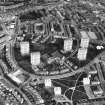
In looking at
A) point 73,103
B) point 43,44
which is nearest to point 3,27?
point 43,44

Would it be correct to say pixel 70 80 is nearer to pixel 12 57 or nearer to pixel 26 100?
pixel 26 100

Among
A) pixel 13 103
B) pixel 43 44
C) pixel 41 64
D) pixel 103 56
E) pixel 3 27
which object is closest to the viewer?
pixel 13 103

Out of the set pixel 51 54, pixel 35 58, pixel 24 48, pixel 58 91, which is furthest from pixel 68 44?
pixel 58 91

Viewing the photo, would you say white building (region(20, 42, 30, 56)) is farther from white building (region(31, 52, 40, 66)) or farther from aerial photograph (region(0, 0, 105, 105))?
white building (region(31, 52, 40, 66))

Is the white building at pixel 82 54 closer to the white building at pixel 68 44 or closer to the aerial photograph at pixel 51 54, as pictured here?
the aerial photograph at pixel 51 54

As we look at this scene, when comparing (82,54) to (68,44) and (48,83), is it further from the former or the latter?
(48,83)

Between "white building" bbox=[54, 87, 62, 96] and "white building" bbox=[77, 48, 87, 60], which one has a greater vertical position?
"white building" bbox=[77, 48, 87, 60]

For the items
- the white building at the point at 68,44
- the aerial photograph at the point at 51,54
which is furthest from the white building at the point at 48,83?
the white building at the point at 68,44

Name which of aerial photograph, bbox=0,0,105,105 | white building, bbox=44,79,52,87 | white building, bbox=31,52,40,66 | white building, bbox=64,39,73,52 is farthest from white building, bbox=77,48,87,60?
white building, bbox=44,79,52,87
